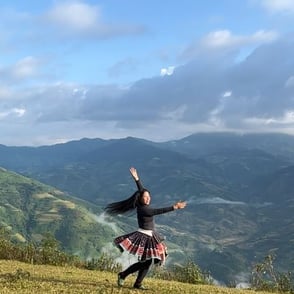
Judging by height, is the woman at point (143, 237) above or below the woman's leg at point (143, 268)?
above

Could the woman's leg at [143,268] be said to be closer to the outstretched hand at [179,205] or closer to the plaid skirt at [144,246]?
the plaid skirt at [144,246]

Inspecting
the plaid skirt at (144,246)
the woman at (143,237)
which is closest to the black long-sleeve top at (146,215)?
the woman at (143,237)

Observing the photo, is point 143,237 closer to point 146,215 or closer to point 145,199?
point 146,215

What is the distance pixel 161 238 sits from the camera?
50.2 feet

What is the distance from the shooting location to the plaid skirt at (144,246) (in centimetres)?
1473

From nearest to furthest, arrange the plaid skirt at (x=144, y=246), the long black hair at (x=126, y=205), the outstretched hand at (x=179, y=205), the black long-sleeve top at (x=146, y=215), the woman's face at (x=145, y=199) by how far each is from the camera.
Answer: the outstretched hand at (x=179, y=205), the plaid skirt at (x=144, y=246), the black long-sleeve top at (x=146, y=215), the woman's face at (x=145, y=199), the long black hair at (x=126, y=205)

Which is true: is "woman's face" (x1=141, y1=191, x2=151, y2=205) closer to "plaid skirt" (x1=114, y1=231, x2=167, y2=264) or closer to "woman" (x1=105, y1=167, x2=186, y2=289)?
"woman" (x1=105, y1=167, x2=186, y2=289)

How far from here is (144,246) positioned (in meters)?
14.8

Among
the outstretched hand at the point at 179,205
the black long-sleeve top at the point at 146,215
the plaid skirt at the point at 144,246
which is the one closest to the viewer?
the outstretched hand at the point at 179,205

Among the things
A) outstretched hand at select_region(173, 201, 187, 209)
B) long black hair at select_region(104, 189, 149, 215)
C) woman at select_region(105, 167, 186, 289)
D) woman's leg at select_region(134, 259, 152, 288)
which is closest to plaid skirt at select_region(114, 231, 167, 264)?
woman at select_region(105, 167, 186, 289)

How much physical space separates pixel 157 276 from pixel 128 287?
11.0 meters

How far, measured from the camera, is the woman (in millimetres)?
14750

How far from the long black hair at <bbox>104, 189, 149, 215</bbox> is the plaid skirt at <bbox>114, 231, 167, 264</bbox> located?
2.49 ft

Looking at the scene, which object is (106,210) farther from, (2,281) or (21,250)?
(21,250)
